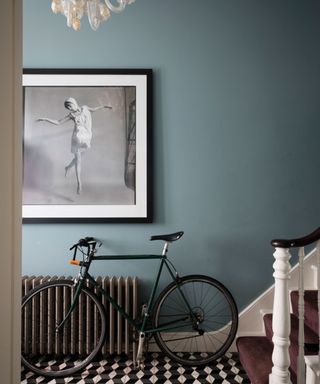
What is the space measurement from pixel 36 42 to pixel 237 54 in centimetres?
172

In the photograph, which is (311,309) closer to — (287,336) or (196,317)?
(287,336)

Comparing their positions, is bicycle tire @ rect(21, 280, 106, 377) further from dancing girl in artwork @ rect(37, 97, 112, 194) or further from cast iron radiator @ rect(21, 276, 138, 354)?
dancing girl in artwork @ rect(37, 97, 112, 194)

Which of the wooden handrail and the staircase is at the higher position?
the wooden handrail

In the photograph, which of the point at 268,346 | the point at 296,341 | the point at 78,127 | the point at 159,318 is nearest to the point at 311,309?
the point at 296,341

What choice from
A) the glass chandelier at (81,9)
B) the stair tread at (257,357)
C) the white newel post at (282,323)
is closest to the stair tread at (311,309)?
the stair tread at (257,357)

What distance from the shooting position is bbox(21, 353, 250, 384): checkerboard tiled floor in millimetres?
2117

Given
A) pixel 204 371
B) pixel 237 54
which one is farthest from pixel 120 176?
pixel 204 371

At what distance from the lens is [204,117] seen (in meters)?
2.56

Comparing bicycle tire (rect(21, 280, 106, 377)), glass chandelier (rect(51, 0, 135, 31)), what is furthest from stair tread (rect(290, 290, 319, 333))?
glass chandelier (rect(51, 0, 135, 31))

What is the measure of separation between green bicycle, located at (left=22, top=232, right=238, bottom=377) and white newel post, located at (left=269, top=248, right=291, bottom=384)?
2.69ft

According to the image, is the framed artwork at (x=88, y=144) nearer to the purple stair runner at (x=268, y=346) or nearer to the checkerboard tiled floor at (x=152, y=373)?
the checkerboard tiled floor at (x=152, y=373)

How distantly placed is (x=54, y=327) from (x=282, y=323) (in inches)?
66.5

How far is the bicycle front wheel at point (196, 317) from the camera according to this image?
94.0 inches

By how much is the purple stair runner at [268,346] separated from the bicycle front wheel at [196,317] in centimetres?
19
